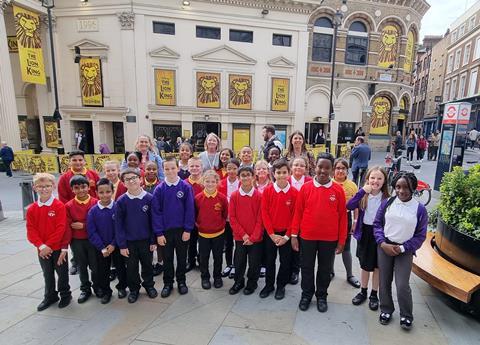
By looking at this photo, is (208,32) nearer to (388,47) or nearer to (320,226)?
(388,47)

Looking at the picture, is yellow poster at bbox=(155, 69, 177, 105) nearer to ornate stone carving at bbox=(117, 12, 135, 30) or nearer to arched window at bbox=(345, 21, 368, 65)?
ornate stone carving at bbox=(117, 12, 135, 30)

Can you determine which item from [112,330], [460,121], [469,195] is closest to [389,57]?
[460,121]

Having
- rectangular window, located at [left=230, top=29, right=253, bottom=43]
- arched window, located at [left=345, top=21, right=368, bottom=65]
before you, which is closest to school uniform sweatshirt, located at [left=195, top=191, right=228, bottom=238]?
rectangular window, located at [left=230, top=29, right=253, bottom=43]

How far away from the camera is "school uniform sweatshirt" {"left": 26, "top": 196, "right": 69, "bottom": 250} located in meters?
3.21

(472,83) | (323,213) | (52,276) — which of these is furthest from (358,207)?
(472,83)

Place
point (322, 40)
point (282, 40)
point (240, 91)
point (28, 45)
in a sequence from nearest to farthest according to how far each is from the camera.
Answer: point (28, 45) → point (240, 91) → point (282, 40) → point (322, 40)

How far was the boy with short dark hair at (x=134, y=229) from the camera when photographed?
334cm

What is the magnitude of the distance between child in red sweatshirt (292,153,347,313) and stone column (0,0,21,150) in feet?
53.5

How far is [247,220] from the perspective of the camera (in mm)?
3568

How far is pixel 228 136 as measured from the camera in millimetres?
19766

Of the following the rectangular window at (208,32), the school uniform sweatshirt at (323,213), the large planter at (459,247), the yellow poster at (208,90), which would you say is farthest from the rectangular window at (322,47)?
the school uniform sweatshirt at (323,213)

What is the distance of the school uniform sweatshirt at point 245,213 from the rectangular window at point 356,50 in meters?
21.9

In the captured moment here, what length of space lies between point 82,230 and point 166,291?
1306mm

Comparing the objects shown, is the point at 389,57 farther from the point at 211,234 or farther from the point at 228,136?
the point at 211,234
